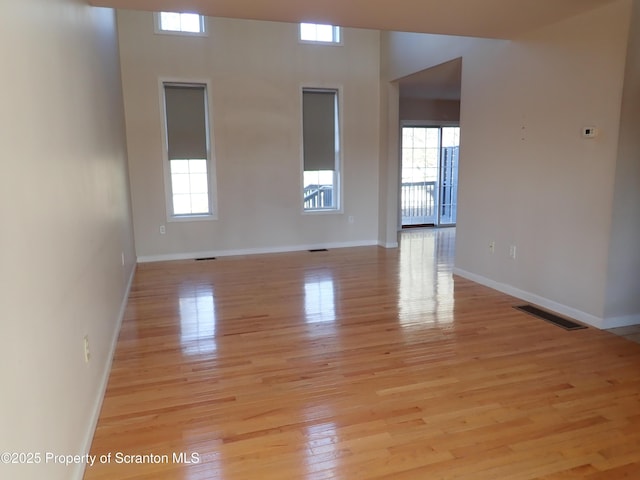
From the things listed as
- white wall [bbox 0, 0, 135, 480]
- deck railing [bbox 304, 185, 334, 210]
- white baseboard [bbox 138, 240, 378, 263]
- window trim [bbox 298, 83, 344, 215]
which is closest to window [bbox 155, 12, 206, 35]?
window trim [bbox 298, 83, 344, 215]

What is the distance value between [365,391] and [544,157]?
8.83 feet

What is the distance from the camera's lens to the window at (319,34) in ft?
21.2

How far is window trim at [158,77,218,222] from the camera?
6.04 meters

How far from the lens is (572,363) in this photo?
2.94m

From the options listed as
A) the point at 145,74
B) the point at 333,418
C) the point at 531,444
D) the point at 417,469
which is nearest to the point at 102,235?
the point at 333,418

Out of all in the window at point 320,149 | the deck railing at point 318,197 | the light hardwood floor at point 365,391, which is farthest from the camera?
the deck railing at point 318,197

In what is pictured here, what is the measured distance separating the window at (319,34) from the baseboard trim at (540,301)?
384 cm

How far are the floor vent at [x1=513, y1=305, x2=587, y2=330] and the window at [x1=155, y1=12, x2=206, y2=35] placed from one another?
518cm

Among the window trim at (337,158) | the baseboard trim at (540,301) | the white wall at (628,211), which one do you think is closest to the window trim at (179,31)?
the window trim at (337,158)

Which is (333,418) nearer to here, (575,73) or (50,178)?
(50,178)

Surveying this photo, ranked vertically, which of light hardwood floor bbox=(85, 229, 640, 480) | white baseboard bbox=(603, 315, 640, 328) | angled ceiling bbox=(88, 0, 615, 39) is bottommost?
light hardwood floor bbox=(85, 229, 640, 480)

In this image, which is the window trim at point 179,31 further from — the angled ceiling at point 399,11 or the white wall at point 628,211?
the white wall at point 628,211

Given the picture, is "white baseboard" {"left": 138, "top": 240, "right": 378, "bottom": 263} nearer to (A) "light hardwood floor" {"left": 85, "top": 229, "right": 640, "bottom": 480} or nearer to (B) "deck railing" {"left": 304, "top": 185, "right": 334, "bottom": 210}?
(B) "deck railing" {"left": 304, "top": 185, "right": 334, "bottom": 210}

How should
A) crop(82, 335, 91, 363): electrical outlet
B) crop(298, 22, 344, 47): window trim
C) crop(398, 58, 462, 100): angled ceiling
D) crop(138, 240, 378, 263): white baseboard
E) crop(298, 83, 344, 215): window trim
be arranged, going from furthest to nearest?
1. crop(298, 83, 344, 215): window trim
2. crop(298, 22, 344, 47): window trim
3. crop(138, 240, 378, 263): white baseboard
4. crop(398, 58, 462, 100): angled ceiling
5. crop(82, 335, 91, 363): electrical outlet
